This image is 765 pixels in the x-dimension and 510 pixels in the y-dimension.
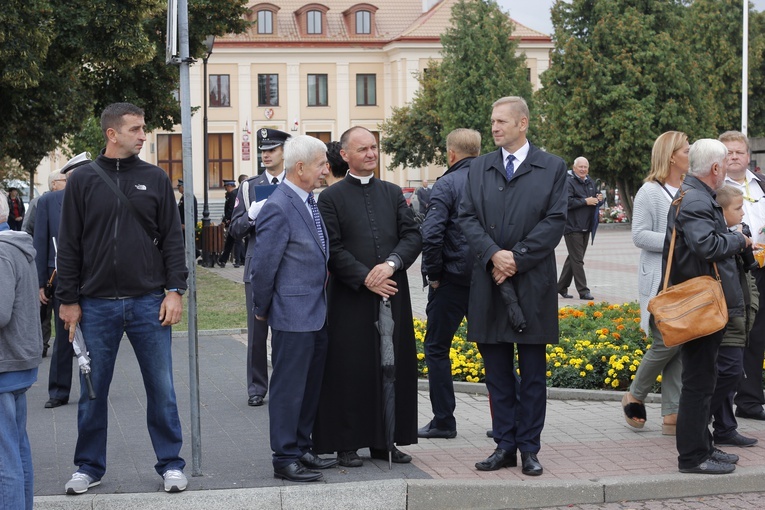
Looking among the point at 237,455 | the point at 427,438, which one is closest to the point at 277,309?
the point at 237,455

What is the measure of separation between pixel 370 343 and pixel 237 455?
1.19 metres

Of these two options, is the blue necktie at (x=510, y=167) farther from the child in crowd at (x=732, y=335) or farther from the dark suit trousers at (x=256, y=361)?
the dark suit trousers at (x=256, y=361)

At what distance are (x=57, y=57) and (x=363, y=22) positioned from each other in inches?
2141

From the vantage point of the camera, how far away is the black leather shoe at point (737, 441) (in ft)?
23.4

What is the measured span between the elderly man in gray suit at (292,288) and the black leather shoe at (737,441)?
2.75 metres

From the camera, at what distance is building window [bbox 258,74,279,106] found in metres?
73.8

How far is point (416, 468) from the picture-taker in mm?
6562

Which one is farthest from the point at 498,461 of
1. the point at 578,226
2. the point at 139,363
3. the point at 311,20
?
the point at 311,20

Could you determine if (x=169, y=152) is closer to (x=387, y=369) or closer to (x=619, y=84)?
(x=619, y=84)

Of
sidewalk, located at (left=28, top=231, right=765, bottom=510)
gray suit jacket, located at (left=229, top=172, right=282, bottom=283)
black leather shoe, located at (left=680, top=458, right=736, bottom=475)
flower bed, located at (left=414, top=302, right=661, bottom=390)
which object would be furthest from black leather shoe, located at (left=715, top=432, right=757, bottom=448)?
gray suit jacket, located at (left=229, top=172, right=282, bottom=283)

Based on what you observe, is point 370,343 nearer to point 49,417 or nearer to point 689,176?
point 689,176

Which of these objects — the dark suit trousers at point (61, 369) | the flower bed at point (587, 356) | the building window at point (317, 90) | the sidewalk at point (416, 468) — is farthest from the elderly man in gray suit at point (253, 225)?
the building window at point (317, 90)

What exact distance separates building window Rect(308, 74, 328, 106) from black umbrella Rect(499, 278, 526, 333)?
69.1 meters

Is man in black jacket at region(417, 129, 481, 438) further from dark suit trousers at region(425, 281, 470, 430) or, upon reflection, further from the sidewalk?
the sidewalk
